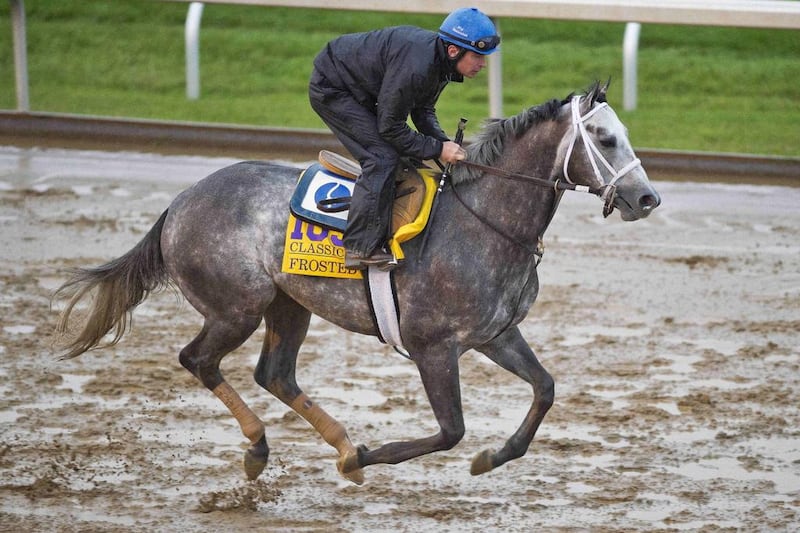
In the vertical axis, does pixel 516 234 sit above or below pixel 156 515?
above

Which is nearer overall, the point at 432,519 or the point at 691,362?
the point at 432,519

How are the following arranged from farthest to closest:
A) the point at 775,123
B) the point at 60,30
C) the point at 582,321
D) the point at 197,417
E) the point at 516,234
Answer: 1. the point at 60,30
2. the point at 775,123
3. the point at 582,321
4. the point at 197,417
5. the point at 516,234

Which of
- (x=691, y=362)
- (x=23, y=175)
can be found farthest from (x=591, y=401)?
(x=23, y=175)

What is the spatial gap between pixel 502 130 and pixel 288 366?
1.60 meters

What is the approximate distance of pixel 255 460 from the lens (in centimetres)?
655

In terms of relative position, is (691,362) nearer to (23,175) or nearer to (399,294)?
(399,294)

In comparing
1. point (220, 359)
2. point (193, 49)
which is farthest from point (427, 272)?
point (193, 49)

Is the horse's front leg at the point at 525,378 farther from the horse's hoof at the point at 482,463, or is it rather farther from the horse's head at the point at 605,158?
the horse's head at the point at 605,158

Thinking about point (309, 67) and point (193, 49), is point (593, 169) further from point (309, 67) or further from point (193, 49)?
point (309, 67)

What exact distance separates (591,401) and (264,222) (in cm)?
236

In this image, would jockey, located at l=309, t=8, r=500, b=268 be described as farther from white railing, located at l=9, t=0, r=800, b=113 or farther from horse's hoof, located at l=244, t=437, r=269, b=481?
white railing, located at l=9, t=0, r=800, b=113

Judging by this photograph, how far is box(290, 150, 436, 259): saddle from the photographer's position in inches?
243

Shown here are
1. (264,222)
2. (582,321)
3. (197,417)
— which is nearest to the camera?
(264,222)

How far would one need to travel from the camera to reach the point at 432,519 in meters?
6.18
